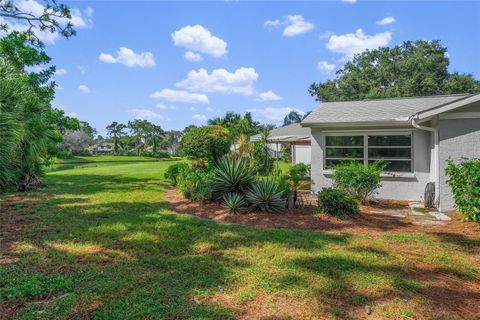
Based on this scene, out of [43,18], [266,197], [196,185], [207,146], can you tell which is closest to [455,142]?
[266,197]

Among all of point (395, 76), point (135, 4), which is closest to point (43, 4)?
point (135, 4)

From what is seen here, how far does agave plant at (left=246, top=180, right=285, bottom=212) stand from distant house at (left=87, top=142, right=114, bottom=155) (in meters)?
90.0

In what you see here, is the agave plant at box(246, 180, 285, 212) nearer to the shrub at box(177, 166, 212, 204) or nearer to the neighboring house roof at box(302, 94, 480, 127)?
the shrub at box(177, 166, 212, 204)

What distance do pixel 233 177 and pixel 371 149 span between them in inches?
208

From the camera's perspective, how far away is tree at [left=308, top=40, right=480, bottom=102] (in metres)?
32.7

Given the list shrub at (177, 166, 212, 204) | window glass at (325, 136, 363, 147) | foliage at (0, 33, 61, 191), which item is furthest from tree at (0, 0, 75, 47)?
window glass at (325, 136, 363, 147)

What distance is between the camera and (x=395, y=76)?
35.3 meters

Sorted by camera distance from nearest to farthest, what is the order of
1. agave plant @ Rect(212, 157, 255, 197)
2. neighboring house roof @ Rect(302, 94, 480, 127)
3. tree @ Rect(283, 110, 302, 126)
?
1. agave plant @ Rect(212, 157, 255, 197)
2. neighboring house roof @ Rect(302, 94, 480, 127)
3. tree @ Rect(283, 110, 302, 126)

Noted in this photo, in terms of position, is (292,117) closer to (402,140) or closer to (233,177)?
(402,140)

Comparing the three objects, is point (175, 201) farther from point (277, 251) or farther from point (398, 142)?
point (398, 142)

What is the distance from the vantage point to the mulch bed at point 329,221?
6.54 metres

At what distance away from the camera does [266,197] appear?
7.79 metres

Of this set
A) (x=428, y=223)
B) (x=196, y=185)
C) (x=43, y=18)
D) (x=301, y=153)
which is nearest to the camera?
(x=428, y=223)

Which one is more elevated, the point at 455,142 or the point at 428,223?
the point at 455,142
